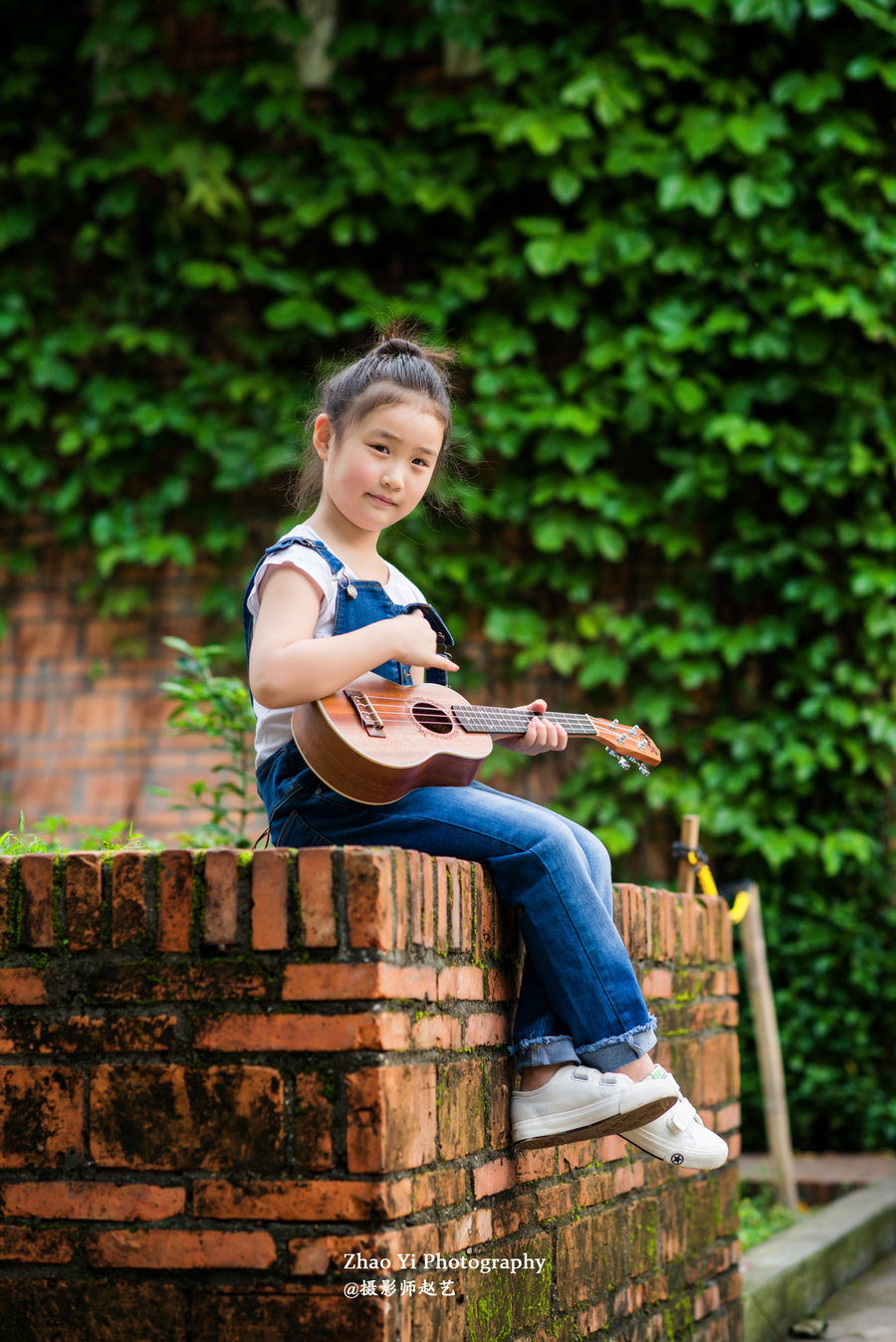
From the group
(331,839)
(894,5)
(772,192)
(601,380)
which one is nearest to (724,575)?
(601,380)

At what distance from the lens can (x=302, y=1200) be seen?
152 cm

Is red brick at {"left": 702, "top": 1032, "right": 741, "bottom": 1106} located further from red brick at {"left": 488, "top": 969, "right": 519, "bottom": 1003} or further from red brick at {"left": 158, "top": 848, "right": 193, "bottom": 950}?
red brick at {"left": 158, "top": 848, "right": 193, "bottom": 950}

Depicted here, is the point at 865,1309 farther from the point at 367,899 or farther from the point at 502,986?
the point at 367,899

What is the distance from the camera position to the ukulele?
1.82 m

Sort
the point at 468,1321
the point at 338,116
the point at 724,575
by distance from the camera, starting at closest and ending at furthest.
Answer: the point at 468,1321, the point at 724,575, the point at 338,116

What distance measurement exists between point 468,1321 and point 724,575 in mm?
4113

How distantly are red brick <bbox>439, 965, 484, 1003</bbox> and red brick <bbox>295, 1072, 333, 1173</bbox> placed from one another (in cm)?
25

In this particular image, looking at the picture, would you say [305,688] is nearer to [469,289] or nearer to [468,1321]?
[468,1321]

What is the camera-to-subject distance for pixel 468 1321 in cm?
174

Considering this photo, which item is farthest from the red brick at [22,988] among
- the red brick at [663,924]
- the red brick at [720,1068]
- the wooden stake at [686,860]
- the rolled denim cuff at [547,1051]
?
the wooden stake at [686,860]

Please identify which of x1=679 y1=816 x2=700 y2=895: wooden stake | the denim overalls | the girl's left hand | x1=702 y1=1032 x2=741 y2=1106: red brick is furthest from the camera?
x1=679 y1=816 x2=700 y2=895: wooden stake

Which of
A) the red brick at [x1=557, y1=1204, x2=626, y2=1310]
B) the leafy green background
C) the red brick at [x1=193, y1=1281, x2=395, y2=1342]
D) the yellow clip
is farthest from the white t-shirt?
the leafy green background

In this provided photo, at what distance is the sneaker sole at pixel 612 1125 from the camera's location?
1.87m

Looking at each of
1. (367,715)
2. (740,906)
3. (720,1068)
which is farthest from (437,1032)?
(740,906)
